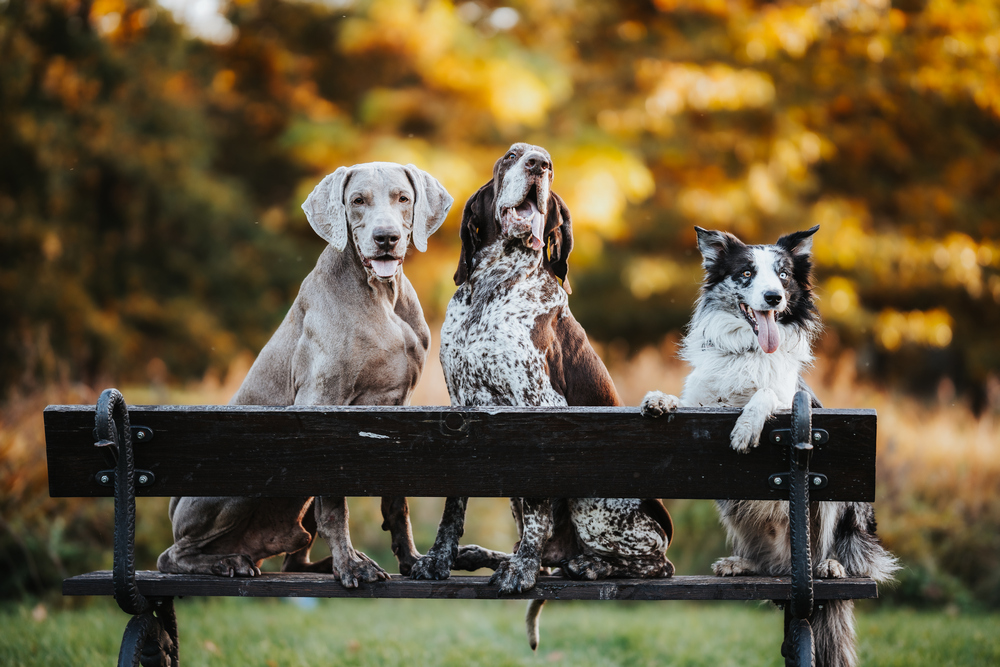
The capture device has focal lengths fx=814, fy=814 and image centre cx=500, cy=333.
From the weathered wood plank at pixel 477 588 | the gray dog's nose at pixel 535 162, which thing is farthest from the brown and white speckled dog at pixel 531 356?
the weathered wood plank at pixel 477 588

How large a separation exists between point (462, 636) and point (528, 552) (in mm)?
2637

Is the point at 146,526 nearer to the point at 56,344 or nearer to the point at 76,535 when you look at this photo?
the point at 76,535

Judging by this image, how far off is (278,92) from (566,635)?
12557 mm

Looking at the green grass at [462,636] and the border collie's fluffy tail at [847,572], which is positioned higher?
the border collie's fluffy tail at [847,572]

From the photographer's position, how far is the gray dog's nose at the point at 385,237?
2.98m

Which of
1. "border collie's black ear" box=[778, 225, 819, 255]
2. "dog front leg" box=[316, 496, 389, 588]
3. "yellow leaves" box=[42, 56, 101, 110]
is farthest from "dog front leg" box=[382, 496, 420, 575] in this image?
"yellow leaves" box=[42, 56, 101, 110]

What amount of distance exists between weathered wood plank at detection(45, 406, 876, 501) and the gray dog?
1.76 feet

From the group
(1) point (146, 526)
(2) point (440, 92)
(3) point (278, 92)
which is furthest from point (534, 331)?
(3) point (278, 92)

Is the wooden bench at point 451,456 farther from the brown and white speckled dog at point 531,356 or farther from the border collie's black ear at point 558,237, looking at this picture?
the border collie's black ear at point 558,237

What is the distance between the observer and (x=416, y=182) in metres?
3.18

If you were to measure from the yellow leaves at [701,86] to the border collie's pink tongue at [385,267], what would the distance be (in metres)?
8.77

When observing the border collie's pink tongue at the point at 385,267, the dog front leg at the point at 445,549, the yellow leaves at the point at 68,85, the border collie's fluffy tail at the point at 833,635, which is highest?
the yellow leaves at the point at 68,85

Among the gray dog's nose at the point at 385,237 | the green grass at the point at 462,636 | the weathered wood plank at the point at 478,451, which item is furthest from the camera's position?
the green grass at the point at 462,636

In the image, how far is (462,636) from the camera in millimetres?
5105
